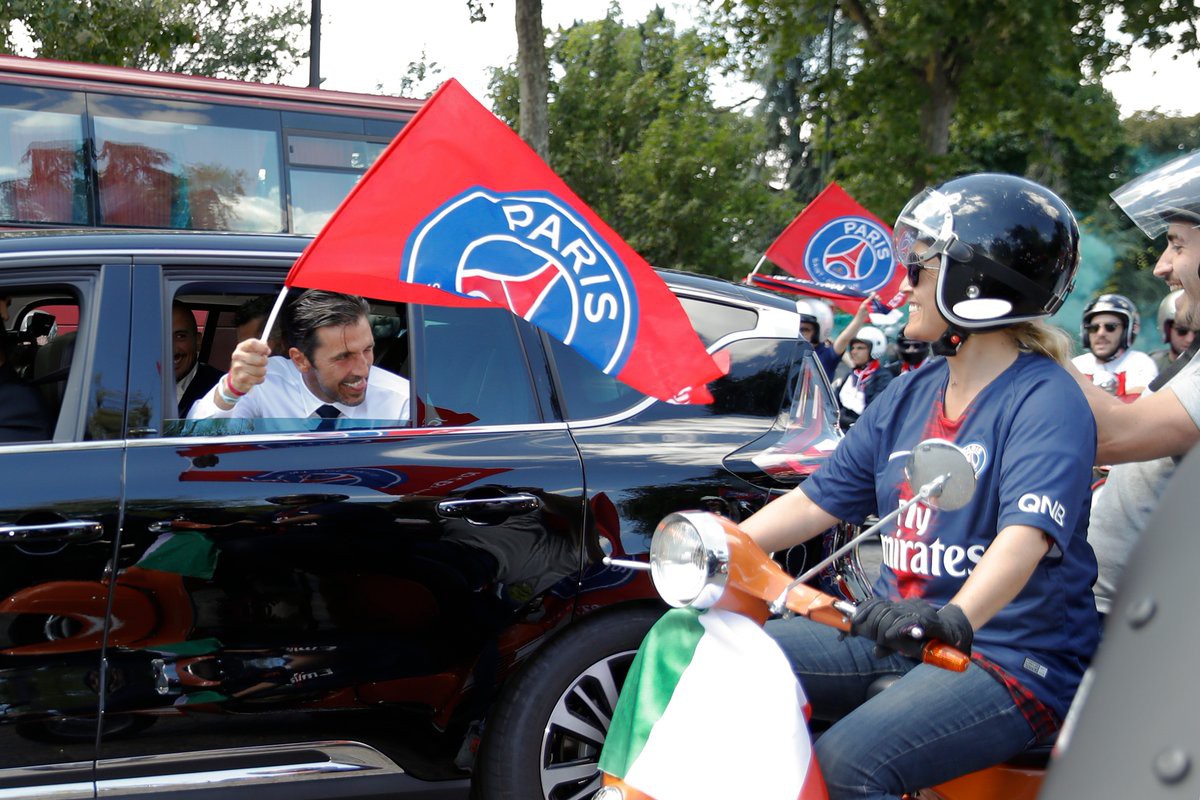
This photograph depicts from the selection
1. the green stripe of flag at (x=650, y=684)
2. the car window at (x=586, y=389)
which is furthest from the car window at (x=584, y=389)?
the green stripe of flag at (x=650, y=684)

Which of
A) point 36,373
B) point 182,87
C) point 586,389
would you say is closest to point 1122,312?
point 586,389

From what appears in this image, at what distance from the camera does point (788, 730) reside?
1.84m

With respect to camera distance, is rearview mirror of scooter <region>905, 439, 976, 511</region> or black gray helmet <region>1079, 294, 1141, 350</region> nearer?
rearview mirror of scooter <region>905, 439, 976, 511</region>

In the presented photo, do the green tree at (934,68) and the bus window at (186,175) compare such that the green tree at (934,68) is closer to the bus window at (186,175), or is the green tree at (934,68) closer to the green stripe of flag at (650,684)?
the bus window at (186,175)

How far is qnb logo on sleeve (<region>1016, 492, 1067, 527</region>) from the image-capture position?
6.94ft

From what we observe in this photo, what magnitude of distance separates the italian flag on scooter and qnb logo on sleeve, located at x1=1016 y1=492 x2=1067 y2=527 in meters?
0.53

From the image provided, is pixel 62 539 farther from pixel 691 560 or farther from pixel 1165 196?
pixel 1165 196

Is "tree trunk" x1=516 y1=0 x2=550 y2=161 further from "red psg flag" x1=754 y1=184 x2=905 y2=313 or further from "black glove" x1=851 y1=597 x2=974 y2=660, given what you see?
"black glove" x1=851 y1=597 x2=974 y2=660

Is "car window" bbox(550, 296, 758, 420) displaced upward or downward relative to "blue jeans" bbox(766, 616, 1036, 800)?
upward

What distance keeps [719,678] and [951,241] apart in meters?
0.98

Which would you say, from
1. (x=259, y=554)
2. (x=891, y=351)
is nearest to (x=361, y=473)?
(x=259, y=554)

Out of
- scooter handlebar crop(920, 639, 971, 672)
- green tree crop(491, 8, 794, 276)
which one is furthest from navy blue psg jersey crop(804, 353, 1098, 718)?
green tree crop(491, 8, 794, 276)

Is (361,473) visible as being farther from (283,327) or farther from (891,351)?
(891,351)

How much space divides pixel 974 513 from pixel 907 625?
588 millimetres
